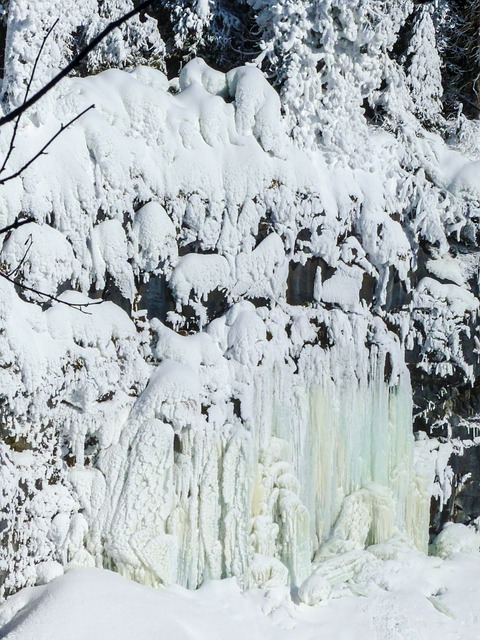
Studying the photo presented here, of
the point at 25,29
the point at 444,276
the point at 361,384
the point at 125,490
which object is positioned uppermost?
the point at 25,29

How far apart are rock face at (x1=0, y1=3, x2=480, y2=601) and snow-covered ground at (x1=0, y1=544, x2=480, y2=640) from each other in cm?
25

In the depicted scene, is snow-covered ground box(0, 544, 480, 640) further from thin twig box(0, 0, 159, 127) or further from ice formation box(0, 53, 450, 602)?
thin twig box(0, 0, 159, 127)

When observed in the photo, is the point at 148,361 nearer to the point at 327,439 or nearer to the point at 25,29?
the point at 327,439

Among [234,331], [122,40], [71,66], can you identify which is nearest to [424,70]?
[122,40]

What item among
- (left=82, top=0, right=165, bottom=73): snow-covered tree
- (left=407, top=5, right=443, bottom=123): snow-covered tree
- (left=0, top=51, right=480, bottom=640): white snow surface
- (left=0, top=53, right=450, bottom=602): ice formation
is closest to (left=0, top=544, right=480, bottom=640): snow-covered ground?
(left=0, top=51, right=480, bottom=640): white snow surface

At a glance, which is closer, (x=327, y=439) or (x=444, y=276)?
(x=327, y=439)

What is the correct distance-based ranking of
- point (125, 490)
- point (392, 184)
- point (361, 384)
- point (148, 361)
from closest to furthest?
point (125, 490), point (148, 361), point (361, 384), point (392, 184)

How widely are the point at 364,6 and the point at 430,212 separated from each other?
2.21 metres

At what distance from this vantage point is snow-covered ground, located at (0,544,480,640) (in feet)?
21.8

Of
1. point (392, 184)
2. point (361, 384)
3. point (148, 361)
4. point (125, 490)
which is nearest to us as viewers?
point (125, 490)

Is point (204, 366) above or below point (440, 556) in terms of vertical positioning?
above

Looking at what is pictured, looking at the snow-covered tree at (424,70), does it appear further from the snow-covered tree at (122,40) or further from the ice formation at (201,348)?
the snow-covered tree at (122,40)

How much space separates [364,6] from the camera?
30.2ft

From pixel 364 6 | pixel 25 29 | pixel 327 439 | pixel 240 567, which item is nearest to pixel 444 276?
pixel 327 439
